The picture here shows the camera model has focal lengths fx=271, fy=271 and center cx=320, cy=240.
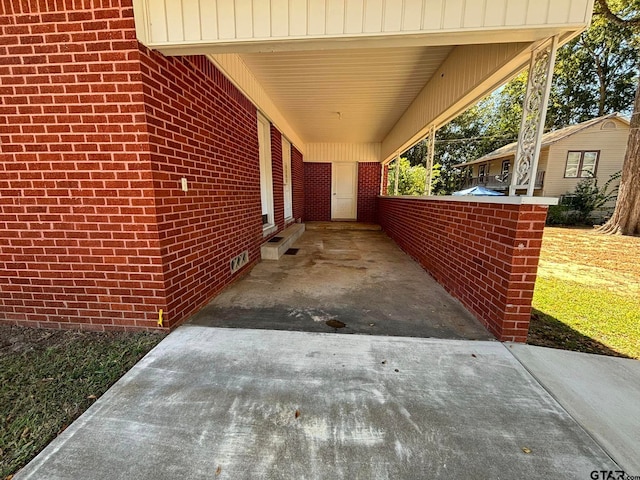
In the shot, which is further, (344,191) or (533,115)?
(344,191)

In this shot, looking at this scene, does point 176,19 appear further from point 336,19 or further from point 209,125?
point 336,19

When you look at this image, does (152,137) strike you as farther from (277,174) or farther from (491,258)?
(277,174)

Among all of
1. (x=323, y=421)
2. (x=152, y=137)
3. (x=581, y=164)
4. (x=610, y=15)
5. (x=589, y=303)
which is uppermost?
(x=610, y=15)

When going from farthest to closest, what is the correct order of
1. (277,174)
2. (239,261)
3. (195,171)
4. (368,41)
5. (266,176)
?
(277,174) → (266,176) → (239,261) → (195,171) → (368,41)

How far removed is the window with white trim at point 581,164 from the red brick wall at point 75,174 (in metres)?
19.2

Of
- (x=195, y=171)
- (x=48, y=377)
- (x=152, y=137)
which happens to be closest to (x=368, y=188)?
(x=195, y=171)

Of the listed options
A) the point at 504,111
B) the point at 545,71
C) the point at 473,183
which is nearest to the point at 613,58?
the point at 504,111

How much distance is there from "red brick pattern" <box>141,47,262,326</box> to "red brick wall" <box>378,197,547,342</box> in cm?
291

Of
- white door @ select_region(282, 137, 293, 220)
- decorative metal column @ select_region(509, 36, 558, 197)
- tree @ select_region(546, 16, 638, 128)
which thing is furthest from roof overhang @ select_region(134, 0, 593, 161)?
tree @ select_region(546, 16, 638, 128)

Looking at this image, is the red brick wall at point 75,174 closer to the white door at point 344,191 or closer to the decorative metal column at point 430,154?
the decorative metal column at point 430,154

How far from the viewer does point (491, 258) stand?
259cm

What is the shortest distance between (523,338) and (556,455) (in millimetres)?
1231

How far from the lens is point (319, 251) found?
581cm

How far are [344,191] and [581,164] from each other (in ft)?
43.6
